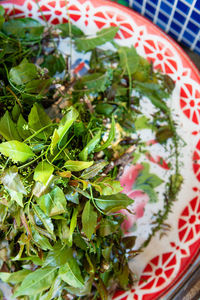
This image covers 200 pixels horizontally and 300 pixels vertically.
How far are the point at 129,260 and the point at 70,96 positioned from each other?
1.42 feet

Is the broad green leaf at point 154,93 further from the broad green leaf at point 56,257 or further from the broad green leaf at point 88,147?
the broad green leaf at point 56,257

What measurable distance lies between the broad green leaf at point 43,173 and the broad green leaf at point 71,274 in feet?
0.71

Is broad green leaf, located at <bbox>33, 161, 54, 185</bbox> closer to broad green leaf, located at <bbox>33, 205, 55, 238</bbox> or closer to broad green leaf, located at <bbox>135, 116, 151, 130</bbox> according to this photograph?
broad green leaf, located at <bbox>33, 205, 55, 238</bbox>

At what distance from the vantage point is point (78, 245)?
61cm

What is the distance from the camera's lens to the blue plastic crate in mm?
732

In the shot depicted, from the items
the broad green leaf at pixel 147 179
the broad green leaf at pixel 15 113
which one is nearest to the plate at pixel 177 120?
the broad green leaf at pixel 147 179

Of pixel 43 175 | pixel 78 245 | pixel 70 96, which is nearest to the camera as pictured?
pixel 43 175

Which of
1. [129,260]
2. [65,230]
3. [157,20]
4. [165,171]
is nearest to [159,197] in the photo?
[165,171]

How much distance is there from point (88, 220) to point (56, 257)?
112 millimetres

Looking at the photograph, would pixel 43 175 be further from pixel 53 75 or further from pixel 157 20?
pixel 157 20

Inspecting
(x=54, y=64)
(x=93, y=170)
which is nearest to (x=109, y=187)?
(x=93, y=170)

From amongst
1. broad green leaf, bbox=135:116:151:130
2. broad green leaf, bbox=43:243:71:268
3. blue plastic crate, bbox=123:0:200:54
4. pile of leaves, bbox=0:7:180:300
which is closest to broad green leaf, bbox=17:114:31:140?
pile of leaves, bbox=0:7:180:300

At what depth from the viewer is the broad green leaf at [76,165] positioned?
0.50m

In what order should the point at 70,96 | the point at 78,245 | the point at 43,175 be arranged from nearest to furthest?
the point at 43,175
the point at 78,245
the point at 70,96
